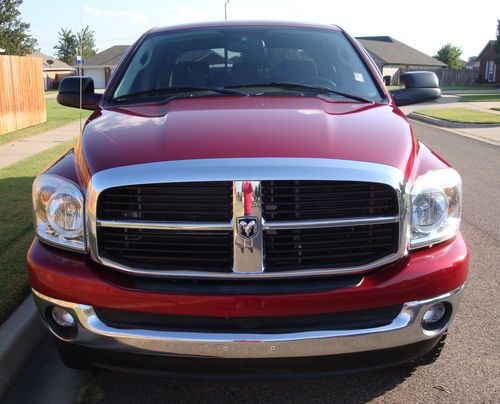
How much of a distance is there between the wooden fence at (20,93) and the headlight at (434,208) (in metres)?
12.1

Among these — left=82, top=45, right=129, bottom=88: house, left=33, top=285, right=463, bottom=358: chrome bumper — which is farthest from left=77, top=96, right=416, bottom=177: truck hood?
left=82, top=45, right=129, bottom=88: house

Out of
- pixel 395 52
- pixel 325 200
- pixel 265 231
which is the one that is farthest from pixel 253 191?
pixel 395 52

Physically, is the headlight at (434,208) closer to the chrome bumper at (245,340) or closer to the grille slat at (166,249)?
the chrome bumper at (245,340)

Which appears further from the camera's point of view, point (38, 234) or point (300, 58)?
point (300, 58)

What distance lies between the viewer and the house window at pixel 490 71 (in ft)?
195

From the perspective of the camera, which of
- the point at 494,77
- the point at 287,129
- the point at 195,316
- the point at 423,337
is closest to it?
the point at 195,316

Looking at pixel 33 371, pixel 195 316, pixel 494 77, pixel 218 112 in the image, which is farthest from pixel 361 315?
pixel 494 77

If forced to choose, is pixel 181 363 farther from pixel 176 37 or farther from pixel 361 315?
pixel 176 37

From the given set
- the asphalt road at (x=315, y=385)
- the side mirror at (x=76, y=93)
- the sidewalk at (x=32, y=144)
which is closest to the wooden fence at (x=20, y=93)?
the sidewalk at (x=32, y=144)

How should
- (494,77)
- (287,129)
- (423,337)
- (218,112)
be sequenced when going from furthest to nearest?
(494,77), (218,112), (287,129), (423,337)

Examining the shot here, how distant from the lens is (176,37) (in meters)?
4.21

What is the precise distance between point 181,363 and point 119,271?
1.52 ft

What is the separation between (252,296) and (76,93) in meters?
2.64

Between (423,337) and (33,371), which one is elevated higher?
(423,337)
